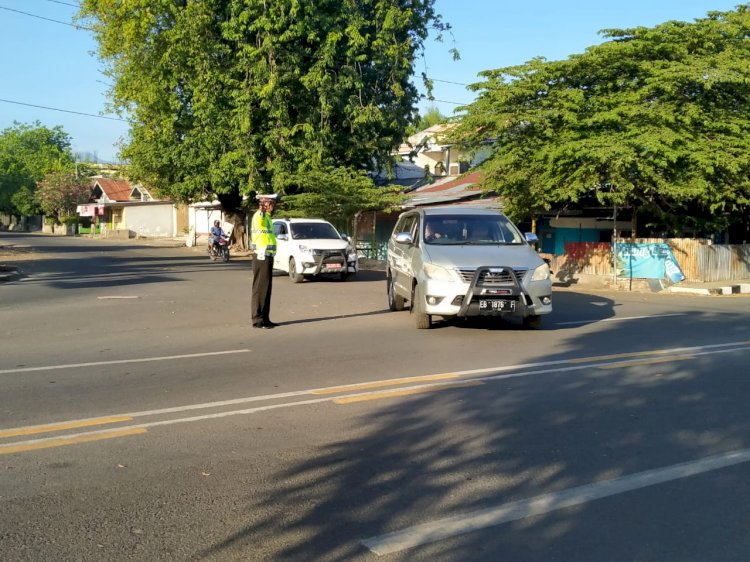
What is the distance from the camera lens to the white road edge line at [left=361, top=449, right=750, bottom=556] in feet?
13.8

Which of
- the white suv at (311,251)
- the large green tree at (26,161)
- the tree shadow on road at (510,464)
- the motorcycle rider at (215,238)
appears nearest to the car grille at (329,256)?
the white suv at (311,251)

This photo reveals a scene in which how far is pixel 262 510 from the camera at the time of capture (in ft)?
15.2

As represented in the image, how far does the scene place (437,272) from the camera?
11898mm

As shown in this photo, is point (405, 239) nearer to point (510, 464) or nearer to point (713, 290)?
point (510, 464)

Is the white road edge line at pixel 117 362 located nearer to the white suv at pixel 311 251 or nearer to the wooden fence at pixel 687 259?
the white suv at pixel 311 251

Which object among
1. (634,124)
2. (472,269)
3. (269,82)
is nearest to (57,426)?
(472,269)

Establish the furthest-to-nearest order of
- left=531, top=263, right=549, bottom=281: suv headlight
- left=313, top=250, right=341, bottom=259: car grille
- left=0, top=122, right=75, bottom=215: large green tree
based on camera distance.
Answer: left=0, top=122, right=75, bottom=215: large green tree < left=313, top=250, right=341, bottom=259: car grille < left=531, top=263, right=549, bottom=281: suv headlight

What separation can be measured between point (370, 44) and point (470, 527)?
31.2m

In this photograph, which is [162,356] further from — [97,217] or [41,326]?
[97,217]

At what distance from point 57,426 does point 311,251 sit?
15.6 metres

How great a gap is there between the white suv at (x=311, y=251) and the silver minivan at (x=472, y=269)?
876 cm

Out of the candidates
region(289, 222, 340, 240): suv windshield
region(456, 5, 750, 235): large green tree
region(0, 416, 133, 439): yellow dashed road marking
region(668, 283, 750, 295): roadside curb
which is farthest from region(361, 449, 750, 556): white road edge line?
region(289, 222, 340, 240): suv windshield

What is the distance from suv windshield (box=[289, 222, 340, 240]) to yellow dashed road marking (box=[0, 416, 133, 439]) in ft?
53.7

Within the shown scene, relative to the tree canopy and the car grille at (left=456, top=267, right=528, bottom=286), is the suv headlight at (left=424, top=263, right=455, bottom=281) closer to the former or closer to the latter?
the car grille at (left=456, top=267, right=528, bottom=286)
